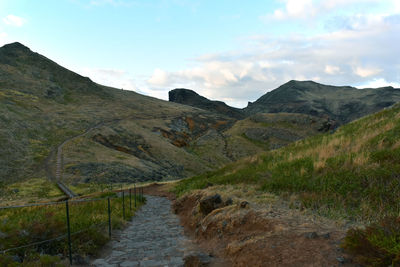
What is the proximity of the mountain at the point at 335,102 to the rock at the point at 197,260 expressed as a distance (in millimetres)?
144853

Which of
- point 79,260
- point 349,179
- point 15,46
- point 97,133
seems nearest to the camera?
point 79,260

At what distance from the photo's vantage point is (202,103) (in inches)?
6944

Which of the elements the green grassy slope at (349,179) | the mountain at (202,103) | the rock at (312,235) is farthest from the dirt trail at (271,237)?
the mountain at (202,103)

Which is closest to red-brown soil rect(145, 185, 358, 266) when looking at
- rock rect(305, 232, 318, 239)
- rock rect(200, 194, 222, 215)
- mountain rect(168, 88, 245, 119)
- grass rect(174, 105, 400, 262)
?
rock rect(305, 232, 318, 239)

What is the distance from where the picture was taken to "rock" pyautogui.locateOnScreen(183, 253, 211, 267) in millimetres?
5895

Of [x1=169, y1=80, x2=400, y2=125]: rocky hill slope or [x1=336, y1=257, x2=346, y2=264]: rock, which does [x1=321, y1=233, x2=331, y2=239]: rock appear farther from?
[x1=169, y1=80, x2=400, y2=125]: rocky hill slope

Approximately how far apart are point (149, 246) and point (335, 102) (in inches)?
7219

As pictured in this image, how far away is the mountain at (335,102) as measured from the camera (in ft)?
482

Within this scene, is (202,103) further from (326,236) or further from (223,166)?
(326,236)

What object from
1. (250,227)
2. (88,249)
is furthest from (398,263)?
(88,249)

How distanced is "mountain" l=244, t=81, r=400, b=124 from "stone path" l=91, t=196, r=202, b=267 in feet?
464

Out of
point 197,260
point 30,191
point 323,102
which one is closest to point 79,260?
point 197,260

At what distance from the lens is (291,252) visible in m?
5.00

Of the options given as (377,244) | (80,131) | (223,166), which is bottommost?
(223,166)
